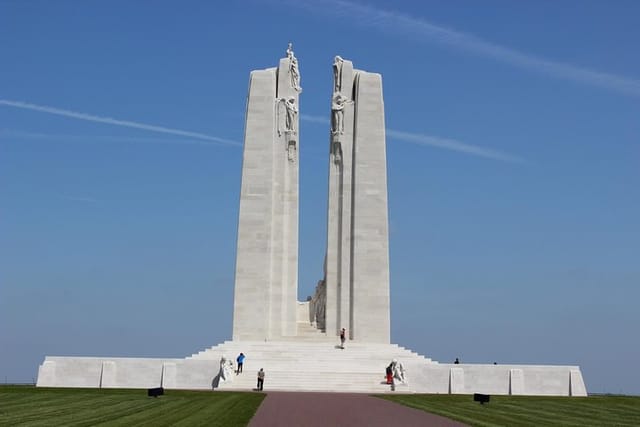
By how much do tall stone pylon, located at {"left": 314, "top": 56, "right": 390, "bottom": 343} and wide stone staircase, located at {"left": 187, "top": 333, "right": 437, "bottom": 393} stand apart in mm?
2505

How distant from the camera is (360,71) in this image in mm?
44406

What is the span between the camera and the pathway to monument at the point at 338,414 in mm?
16938

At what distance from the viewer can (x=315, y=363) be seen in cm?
3500

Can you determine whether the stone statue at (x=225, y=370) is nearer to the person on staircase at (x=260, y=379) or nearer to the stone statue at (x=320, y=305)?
the person on staircase at (x=260, y=379)

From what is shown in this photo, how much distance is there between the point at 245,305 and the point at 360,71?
45.6ft

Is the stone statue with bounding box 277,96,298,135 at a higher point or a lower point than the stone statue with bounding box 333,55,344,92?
lower

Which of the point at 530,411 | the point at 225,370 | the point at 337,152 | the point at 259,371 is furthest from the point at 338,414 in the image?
the point at 337,152

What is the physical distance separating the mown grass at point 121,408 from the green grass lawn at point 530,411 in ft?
16.6

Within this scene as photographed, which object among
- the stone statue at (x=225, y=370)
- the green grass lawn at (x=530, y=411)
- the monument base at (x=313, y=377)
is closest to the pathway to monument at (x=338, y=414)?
the green grass lawn at (x=530, y=411)

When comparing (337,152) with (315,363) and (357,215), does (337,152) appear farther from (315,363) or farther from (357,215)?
(315,363)

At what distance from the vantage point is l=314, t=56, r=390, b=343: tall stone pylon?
41.7 meters

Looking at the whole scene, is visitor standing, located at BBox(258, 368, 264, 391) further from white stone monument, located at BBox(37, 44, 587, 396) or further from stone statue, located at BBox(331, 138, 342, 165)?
stone statue, located at BBox(331, 138, 342, 165)

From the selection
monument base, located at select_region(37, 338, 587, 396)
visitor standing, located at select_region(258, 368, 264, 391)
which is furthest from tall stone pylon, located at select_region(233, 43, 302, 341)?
visitor standing, located at select_region(258, 368, 264, 391)

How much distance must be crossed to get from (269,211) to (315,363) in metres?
9.80
